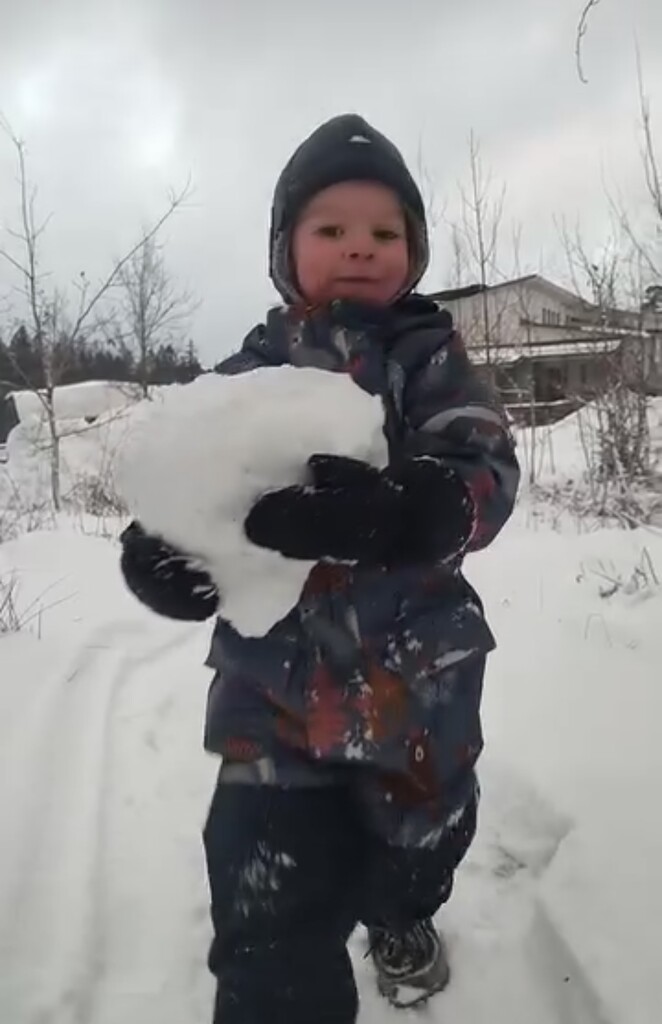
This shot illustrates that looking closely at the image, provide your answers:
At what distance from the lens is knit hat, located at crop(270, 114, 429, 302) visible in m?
1.27

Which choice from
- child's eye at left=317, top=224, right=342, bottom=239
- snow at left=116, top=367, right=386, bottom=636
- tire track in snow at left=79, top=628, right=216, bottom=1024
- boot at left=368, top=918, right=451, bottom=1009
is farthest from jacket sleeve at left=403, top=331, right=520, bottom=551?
tire track in snow at left=79, top=628, right=216, bottom=1024

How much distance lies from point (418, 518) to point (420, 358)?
0.33 meters

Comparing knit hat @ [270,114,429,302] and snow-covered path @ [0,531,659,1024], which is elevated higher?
knit hat @ [270,114,429,302]

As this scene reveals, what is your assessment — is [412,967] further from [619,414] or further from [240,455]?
[619,414]

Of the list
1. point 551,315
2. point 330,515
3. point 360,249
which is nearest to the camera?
point 330,515

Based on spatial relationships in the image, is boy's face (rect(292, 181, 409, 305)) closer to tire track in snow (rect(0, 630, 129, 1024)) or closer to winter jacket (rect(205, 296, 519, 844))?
winter jacket (rect(205, 296, 519, 844))

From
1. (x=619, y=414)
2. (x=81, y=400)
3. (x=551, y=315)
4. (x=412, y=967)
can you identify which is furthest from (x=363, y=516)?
(x=551, y=315)

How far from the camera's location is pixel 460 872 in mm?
1751

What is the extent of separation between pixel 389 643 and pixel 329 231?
2.19 feet

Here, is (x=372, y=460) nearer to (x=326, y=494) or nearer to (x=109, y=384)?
(x=326, y=494)

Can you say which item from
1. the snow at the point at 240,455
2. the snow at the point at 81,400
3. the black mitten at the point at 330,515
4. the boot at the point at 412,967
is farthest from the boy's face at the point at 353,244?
the snow at the point at 81,400

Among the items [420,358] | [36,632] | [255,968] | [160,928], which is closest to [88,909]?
[160,928]

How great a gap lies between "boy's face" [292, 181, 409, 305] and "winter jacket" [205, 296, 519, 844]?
0.06 meters

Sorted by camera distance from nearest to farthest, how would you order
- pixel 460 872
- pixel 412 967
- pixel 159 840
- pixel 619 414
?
pixel 412 967
pixel 460 872
pixel 159 840
pixel 619 414
